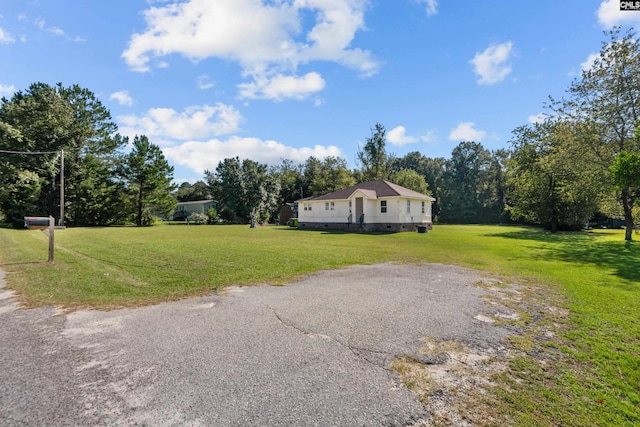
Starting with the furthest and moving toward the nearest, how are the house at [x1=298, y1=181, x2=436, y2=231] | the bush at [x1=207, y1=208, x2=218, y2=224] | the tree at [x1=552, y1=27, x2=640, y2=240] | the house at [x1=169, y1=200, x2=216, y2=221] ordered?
the house at [x1=169, y1=200, x2=216, y2=221]
the bush at [x1=207, y1=208, x2=218, y2=224]
the house at [x1=298, y1=181, x2=436, y2=231]
the tree at [x1=552, y1=27, x2=640, y2=240]

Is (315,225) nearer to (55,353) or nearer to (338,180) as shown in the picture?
(338,180)

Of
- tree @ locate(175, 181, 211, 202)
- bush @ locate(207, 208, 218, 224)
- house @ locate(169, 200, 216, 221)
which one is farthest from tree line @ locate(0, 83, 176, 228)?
tree @ locate(175, 181, 211, 202)

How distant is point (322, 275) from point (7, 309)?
593 centimetres

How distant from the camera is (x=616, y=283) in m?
7.76

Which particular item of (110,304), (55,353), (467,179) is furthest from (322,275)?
(467,179)

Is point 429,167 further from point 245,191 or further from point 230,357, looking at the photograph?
point 230,357

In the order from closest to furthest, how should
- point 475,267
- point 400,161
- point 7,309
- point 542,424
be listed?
point 542,424
point 7,309
point 475,267
point 400,161

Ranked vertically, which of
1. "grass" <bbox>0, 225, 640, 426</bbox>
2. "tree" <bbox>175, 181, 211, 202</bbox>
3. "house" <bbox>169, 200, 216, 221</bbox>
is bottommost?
"grass" <bbox>0, 225, 640, 426</bbox>

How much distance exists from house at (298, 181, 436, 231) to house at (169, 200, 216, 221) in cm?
2794

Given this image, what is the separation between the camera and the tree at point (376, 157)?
4206cm

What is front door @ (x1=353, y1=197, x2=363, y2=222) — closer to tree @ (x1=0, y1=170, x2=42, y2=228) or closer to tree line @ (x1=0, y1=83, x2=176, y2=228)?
tree line @ (x1=0, y1=83, x2=176, y2=228)

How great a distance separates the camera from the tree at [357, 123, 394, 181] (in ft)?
138

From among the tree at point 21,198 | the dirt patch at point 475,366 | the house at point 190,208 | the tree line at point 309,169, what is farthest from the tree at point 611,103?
the house at point 190,208

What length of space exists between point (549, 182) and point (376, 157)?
19864 mm
